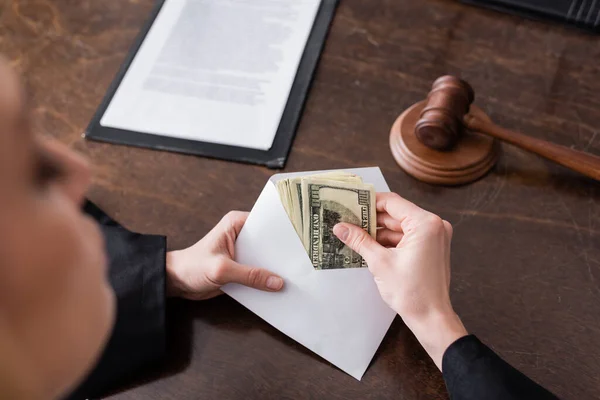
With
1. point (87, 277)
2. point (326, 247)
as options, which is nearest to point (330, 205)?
point (326, 247)

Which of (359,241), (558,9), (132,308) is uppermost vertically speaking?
(558,9)

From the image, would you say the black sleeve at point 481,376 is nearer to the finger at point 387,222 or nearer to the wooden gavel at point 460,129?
the finger at point 387,222

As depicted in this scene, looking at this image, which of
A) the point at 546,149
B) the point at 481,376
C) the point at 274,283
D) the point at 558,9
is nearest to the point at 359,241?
the point at 274,283

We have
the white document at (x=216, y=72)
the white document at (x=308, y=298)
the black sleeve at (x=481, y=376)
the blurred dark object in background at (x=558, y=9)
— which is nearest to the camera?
the black sleeve at (x=481, y=376)

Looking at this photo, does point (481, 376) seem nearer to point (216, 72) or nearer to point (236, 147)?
point (236, 147)

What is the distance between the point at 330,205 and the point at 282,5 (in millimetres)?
580

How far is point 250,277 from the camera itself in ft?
2.68

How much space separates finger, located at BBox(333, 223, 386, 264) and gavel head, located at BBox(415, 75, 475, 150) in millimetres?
231

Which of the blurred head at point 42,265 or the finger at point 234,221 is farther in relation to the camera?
the finger at point 234,221

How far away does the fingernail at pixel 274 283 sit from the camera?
2.69 ft

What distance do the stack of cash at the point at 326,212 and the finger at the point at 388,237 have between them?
0.09ft

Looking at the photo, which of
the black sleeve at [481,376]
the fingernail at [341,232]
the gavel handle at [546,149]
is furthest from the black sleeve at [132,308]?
the gavel handle at [546,149]

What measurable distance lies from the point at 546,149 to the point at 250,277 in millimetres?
525

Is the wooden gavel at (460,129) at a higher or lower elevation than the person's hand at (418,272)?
higher
